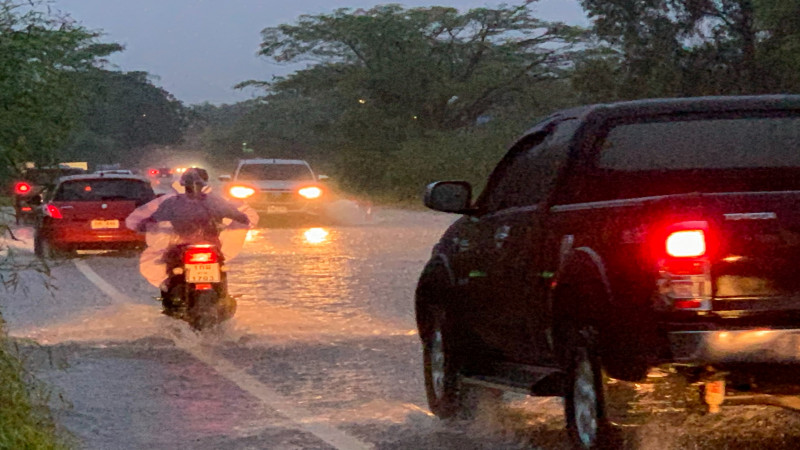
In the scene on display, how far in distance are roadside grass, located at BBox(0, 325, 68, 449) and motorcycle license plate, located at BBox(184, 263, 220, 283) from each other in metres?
4.22

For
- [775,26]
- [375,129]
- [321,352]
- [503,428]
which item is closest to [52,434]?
[503,428]

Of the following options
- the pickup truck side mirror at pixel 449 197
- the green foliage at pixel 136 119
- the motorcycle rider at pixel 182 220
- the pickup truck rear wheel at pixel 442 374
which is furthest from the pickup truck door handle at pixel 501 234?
the green foliage at pixel 136 119

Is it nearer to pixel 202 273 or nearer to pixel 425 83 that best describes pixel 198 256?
pixel 202 273

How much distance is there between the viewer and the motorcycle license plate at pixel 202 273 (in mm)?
13234

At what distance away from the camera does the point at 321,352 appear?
12406 millimetres

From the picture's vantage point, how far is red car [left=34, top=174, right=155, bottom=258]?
24.6 m

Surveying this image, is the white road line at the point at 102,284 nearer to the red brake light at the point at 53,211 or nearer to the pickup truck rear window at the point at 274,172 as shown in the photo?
the red brake light at the point at 53,211

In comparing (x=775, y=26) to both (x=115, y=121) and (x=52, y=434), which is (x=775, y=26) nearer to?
(x=52, y=434)

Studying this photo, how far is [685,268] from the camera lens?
638 cm

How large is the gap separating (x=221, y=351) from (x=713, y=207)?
6.82m

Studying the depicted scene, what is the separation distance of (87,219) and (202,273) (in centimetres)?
1186

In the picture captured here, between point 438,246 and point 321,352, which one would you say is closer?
point 438,246

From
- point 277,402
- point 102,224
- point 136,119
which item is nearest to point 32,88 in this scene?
point 277,402

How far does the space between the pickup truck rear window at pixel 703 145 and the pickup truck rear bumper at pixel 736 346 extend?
4.88ft
